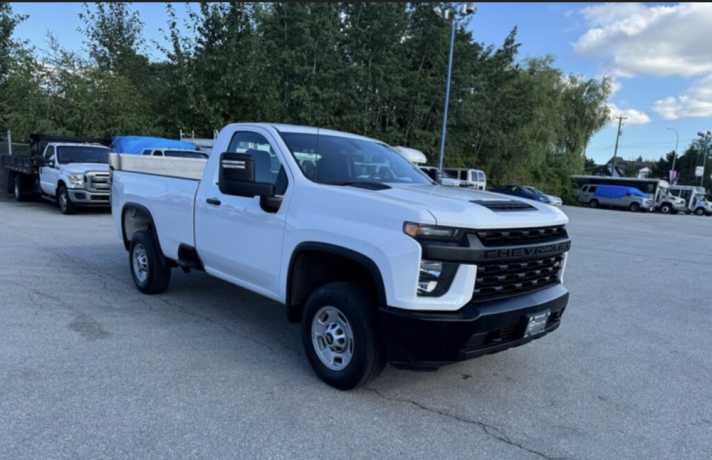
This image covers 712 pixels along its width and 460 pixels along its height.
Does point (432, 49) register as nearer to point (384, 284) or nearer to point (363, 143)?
point (363, 143)

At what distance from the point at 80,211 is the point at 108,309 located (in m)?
11.1

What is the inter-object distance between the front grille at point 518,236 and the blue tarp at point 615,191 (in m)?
42.8

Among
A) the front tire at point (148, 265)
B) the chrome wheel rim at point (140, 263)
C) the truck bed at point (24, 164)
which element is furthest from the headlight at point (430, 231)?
the truck bed at point (24, 164)

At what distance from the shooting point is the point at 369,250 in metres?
3.34

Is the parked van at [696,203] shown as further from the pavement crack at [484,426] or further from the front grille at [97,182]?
the pavement crack at [484,426]

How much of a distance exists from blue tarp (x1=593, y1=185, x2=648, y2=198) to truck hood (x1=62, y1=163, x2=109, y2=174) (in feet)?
134

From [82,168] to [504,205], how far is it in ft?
43.8

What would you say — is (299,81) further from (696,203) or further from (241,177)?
(696,203)

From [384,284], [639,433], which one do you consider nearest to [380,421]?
[384,284]

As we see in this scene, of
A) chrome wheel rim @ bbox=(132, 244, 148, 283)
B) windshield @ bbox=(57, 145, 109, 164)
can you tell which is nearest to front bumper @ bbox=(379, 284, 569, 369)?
chrome wheel rim @ bbox=(132, 244, 148, 283)

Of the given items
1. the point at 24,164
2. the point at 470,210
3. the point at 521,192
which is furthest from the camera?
the point at 521,192

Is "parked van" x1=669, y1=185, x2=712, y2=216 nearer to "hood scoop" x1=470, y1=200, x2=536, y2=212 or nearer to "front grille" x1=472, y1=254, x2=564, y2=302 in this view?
"front grille" x1=472, y1=254, x2=564, y2=302

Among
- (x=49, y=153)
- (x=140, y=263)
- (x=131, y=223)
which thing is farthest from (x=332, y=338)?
(x=49, y=153)

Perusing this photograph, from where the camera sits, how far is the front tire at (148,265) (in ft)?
19.2
